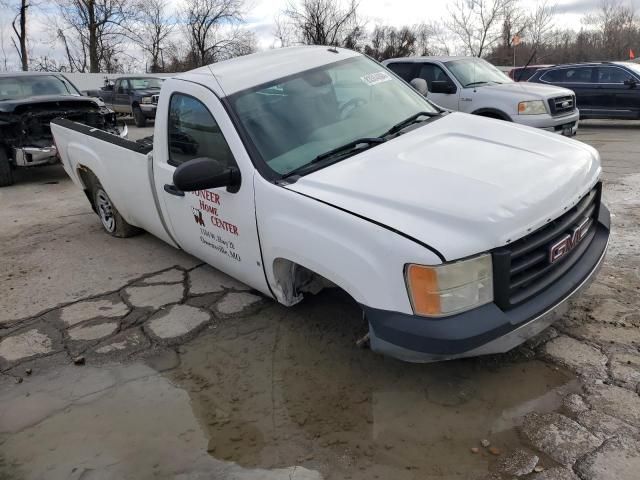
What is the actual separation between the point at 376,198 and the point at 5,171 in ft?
27.9

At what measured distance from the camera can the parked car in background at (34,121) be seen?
8.62 m

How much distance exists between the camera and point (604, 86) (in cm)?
1269

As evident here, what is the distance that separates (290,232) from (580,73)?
504 inches

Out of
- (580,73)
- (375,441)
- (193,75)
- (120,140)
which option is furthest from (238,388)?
(580,73)

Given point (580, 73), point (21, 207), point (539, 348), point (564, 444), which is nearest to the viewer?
point (564, 444)

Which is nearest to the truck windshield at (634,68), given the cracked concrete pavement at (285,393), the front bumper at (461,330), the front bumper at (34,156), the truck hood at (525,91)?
the truck hood at (525,91)

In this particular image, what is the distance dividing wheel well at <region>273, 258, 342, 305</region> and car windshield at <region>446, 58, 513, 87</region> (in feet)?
23.8

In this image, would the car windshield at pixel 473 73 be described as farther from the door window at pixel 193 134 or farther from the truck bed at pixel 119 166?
the door window at pixel 193 134

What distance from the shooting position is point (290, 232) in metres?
2.88

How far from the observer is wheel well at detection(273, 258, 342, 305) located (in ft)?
10.5

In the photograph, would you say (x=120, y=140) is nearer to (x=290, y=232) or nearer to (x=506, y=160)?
(x=290, y=232)

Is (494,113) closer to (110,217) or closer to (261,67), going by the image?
(261,67)

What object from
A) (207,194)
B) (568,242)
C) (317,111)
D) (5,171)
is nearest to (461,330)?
(568,242)

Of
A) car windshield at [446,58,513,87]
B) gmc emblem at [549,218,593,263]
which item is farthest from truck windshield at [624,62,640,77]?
gmc emblem at [549,218,593,263]
